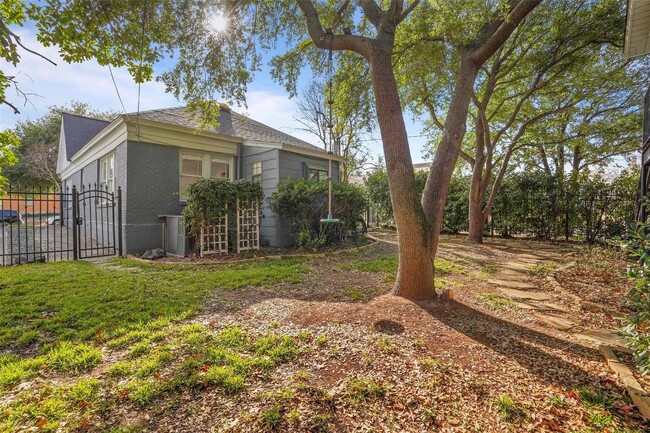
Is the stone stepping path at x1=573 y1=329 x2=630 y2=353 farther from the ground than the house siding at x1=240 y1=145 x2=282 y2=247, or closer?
closer

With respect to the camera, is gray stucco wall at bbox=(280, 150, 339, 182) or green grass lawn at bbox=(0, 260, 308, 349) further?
gray stucco wall at bbox=(280, 150, 339, 182)

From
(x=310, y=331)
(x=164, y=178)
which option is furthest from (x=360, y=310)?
(x=164, y=178)

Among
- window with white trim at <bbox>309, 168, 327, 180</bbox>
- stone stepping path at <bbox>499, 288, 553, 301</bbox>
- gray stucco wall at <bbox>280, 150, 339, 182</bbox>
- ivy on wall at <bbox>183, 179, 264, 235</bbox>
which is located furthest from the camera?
window with white trim at <bbox>309, 168, 327, 180</bbox>

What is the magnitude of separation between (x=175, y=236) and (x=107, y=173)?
13.7 feet

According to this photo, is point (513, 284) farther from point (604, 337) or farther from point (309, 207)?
point (309, 207)

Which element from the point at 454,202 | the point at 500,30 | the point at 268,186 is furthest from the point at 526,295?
the point at 454,202

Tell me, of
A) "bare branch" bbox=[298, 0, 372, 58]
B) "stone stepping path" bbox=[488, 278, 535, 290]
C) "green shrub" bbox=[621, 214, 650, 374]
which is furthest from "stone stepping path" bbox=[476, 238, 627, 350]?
"bare branch" bbox=[298, 0, 372, 58]

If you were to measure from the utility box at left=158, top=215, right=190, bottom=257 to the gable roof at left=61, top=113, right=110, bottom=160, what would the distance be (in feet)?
34.1

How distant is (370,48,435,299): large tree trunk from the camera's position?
11.8ft

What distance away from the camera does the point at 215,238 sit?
751 cm

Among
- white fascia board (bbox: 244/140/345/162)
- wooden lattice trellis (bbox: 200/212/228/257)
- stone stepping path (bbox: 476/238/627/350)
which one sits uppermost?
white fascia board (bbox: 244/140/345/162)

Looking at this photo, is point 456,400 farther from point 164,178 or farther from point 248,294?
point 164,178

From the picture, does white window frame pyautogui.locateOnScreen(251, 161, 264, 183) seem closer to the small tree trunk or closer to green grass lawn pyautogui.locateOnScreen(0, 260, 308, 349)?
green grass lawn pyautogui.locateOnScreen(0, 260, 308, 349)

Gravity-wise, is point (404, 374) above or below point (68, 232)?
below
